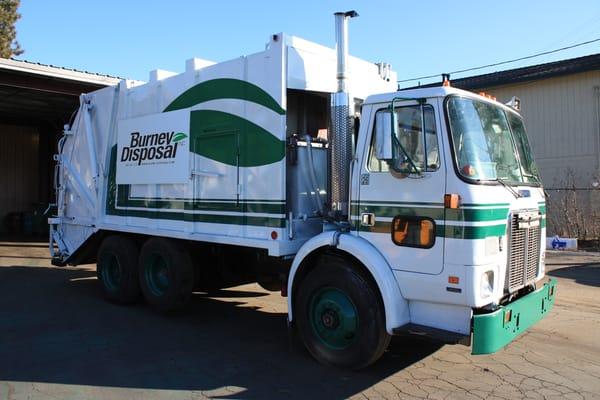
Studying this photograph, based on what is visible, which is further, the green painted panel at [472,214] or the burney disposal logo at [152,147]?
the burney disposal logo at [152,147]

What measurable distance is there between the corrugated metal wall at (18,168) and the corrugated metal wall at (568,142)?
20.4 meters

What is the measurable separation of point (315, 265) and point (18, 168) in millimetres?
22272

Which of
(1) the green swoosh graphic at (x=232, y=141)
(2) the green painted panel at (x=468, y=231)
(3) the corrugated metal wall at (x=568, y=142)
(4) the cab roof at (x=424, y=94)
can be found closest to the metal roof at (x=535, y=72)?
(3) the corrugated metal wall at (x=568, y=142)

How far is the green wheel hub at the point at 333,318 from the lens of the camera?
16.8 ft

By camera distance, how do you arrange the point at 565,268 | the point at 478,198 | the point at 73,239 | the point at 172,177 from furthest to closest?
1. the point at 565,268
2. the point at 73,239
3. the point at 172,177
4. the point at 478,198

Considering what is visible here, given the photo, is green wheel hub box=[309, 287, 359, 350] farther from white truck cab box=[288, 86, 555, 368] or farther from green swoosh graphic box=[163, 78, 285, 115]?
green swoosh graphic box=[163, 78, 285, 115]

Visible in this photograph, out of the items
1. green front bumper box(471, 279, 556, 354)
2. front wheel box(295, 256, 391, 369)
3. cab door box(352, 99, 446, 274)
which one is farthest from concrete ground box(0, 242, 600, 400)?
cab door box(352, 99, 446, 274)

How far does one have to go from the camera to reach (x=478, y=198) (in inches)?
176

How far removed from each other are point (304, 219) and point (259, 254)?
106 centimetres

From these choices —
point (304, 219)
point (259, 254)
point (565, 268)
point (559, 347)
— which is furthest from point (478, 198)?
point (565, 268)

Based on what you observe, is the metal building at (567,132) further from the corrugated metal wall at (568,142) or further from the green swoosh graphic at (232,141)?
the green swoosh graphic at (232,141)

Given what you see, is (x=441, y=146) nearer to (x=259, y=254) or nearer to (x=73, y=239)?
(x=259, y=254)

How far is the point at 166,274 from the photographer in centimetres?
732

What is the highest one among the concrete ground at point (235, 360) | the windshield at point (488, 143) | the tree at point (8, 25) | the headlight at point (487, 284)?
the tree at point (8, 25)
